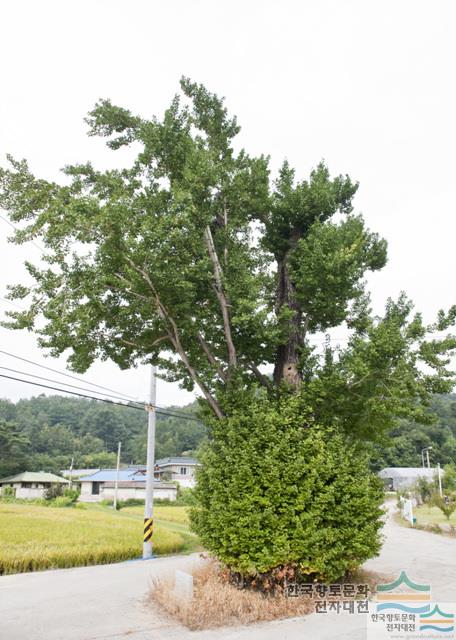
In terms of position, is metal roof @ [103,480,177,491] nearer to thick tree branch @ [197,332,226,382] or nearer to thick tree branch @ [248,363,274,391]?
thick tree branch @ [248,363,274,391]

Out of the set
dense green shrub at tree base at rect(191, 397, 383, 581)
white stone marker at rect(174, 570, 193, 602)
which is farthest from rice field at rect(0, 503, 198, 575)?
white stone marker at rect(174, 570, 193, 602)

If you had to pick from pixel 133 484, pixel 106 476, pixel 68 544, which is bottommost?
pixel 133 484

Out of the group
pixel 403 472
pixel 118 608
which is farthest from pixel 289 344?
pixel 403 472

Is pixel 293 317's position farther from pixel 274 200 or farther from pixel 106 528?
pixel 106 528

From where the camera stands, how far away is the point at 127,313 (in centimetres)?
973

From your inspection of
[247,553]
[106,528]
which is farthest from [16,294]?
[106,528]

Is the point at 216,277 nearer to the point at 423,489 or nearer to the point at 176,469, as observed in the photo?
the point at 423,489

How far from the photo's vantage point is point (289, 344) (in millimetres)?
10297

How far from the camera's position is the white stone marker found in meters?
7.61

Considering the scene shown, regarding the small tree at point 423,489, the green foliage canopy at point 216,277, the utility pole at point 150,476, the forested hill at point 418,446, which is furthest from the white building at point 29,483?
the green foliage canopy at point 216,277

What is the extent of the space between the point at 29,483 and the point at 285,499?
5010 cm

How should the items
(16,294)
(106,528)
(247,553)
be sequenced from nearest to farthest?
(247,553)
(16,294)
(106,528)

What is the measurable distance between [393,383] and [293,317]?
2.64 metres

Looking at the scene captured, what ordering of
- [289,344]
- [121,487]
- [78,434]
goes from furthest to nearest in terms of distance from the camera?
[78,434] < [121,487] < [289,344]
